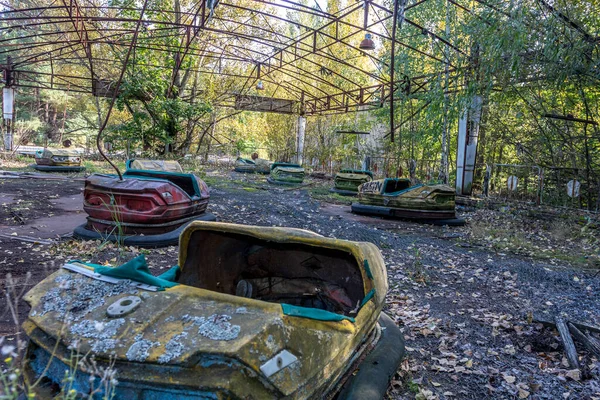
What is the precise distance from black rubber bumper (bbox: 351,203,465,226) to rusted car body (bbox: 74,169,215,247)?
12.2 ft

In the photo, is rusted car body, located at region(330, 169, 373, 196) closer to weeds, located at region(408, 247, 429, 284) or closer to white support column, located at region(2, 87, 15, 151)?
weeds, located at region(408, 247, 429, 284)

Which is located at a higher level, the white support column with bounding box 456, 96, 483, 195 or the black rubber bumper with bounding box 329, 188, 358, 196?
the white support column with bounding box 456, 96, 483, 195

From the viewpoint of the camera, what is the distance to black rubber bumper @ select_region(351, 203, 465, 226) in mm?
6098

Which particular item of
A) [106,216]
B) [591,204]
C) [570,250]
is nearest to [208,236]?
[106,216]

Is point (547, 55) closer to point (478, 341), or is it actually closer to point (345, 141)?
point (478, 341)

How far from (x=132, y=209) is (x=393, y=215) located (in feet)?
13.9

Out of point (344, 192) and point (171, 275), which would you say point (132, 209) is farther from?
point (344, 192)

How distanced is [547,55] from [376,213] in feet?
11.1

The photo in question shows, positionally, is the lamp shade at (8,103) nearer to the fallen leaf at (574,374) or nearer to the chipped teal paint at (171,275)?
the chipped teal paint at (171,275)

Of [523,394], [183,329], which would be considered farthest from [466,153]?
[183,329]

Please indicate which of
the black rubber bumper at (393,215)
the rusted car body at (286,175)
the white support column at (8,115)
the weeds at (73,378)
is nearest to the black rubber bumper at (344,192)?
the rusted car body at (286,175)

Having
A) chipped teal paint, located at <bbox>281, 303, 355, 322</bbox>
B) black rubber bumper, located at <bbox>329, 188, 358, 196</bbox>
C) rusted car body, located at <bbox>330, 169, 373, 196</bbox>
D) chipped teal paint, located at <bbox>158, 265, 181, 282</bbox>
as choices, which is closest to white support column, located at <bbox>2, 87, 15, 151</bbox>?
rusted car body, located at <bbox>330, 169, 373, 196</bbox>

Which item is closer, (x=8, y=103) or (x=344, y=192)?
(x=344, y=192)

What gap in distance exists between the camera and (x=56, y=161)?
11.5 m
